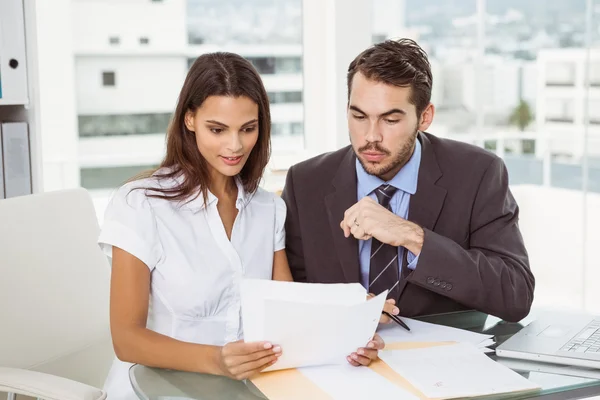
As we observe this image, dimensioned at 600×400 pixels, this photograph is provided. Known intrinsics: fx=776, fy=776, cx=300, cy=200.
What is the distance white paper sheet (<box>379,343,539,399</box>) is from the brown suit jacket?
23 cm

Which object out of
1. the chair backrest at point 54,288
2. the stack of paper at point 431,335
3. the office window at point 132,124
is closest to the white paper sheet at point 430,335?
the stack of paper at point 431,335

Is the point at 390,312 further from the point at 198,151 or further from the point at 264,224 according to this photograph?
the point at 198,151

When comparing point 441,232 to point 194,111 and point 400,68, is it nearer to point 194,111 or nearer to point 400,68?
point 400,68

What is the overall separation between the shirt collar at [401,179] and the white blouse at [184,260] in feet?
1.16

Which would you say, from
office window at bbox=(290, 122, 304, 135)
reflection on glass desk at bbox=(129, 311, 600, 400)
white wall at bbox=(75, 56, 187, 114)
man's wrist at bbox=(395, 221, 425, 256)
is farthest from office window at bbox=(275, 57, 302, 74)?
reflection on glass desk at bbox=(129, 311, 600, 400)

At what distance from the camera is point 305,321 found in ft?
4.28

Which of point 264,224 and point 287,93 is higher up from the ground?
point 287,93

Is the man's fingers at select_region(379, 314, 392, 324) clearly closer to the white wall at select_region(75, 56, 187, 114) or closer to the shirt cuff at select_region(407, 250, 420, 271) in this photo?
the shirt cuff at select_region(407, 250, 420, 271)

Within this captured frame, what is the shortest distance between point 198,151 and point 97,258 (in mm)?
471

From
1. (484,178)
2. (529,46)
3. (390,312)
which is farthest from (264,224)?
(529,46)

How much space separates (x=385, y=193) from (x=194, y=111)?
55 cm

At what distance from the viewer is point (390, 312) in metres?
1.64

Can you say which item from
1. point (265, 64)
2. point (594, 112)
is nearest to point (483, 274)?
point (594, 112)

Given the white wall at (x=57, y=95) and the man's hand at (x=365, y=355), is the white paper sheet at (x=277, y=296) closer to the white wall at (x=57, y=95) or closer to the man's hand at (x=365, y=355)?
the man's hand at (x=365, y=355)
